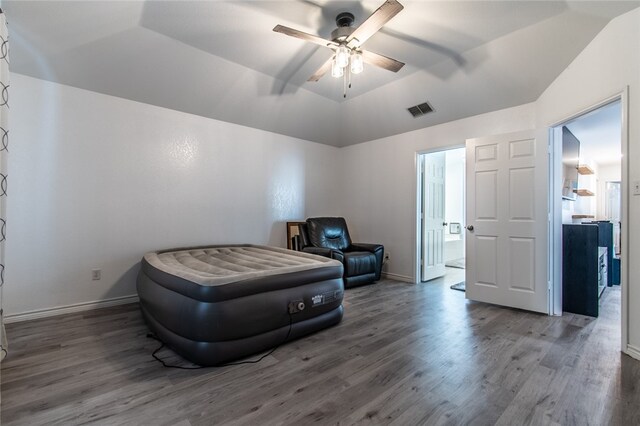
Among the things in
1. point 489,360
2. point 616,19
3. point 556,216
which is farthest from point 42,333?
point 616,19

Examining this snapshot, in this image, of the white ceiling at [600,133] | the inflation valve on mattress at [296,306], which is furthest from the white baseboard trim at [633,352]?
the inflation valve on mattress at [296,306]

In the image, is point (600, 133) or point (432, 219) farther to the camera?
point (432, 219)

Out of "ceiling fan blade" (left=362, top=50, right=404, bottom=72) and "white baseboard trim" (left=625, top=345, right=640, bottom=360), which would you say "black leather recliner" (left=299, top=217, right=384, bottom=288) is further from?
"white baseboard trim" (left=625, top=345, right=640, bottom=360)

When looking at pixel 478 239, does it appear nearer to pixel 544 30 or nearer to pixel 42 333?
pixel 544 30

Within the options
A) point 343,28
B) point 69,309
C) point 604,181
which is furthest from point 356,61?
point 604,181

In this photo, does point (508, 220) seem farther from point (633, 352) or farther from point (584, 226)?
point (633, 352)

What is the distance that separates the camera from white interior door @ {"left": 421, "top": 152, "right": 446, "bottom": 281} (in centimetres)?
448

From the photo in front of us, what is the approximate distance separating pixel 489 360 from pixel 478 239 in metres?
1.80

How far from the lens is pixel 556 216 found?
310 centimetres

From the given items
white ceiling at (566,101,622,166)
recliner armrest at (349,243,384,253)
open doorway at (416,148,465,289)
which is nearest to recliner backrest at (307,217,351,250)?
recliner armrest at (349,243,384,253)

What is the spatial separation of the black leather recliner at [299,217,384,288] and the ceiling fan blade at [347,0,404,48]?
2.59 meters

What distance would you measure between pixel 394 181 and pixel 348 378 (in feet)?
11.3

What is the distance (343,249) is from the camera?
4.69 meters

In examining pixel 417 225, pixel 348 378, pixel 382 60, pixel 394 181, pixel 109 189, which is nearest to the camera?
pixel 348 378
